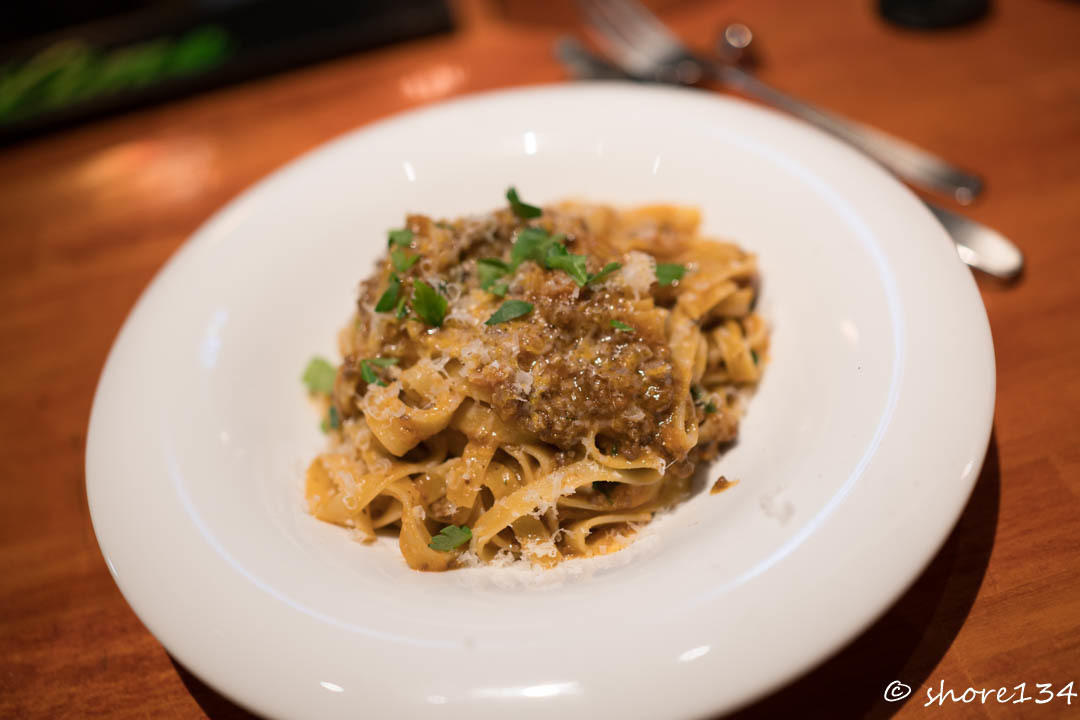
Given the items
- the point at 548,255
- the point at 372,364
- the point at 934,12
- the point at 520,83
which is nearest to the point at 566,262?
the point at 548,255

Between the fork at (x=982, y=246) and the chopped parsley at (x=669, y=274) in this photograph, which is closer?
the chopped parsley at (x=669, y=274)

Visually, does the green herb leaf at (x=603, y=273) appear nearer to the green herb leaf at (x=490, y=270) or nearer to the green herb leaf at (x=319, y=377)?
the green herb leaf at (x=490, y=270)

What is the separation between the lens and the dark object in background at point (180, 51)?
16.1 feet

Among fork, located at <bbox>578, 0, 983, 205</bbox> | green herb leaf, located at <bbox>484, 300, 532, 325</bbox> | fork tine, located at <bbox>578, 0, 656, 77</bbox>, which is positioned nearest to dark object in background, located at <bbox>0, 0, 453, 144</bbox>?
fork tine, located at <bbox>578, 0, 656, 77</bbox>

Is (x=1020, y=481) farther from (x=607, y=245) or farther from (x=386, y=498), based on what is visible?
(x=386, y=498)

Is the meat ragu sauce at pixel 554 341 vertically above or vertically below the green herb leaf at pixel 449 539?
above

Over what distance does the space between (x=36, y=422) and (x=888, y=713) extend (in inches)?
138

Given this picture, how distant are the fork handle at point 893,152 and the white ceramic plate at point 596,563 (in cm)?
81

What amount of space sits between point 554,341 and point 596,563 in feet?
2.30

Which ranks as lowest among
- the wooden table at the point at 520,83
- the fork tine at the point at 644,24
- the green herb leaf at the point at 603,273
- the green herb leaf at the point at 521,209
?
the wooden table at the point at 520,83

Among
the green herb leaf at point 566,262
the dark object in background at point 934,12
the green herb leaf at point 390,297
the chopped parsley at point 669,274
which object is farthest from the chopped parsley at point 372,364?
the dark object in background at point 934,12

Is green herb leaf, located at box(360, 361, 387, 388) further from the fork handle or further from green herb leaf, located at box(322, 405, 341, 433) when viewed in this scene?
the fork handle

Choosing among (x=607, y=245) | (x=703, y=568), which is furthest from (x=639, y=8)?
(x=703, y=568)

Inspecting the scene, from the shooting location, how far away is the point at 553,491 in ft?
7.79
